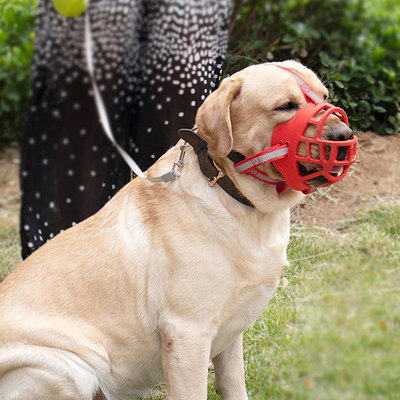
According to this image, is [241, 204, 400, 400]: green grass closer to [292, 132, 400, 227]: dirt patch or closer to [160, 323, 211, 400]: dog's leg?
[160, 323, 211, 400]: dog's leg

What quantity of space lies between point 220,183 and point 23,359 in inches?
44.6

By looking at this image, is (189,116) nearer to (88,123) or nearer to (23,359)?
(88,123)

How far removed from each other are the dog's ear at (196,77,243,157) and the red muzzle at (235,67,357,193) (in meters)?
0.13

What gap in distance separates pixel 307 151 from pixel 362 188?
2307mm

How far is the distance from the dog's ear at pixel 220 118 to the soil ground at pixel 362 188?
1.78 meters

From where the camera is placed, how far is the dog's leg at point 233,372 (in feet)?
9.36

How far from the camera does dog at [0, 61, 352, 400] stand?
2.35 metres

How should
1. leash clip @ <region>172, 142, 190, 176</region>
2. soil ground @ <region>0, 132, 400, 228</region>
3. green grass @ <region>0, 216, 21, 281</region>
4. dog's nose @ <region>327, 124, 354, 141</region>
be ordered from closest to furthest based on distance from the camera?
dog's nose @ <region>327, 124, 354, 141</region>, leash clip @ <region>172, 142, 190, 176</region>, soil ground @ <region>0, 132, 400, 228</region>, green grass @ <region>0, 216, 21, 281</region>

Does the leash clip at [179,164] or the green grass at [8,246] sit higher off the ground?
the leash clip at [179,164]

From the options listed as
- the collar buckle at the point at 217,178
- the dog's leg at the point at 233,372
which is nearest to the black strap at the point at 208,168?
the collar buckle at the point at 217,178

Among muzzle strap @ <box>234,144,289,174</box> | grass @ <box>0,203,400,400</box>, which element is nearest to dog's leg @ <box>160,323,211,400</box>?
grass @ <box>0,203,400,400</box>

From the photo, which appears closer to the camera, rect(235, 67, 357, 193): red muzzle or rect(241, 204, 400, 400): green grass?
rect(241, 204, 400, 400): green grass

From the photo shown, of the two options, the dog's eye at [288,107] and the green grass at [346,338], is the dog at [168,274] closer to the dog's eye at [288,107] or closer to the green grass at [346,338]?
the dog's eye at [288,107]

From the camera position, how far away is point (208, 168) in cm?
243
